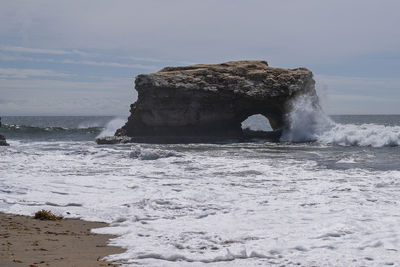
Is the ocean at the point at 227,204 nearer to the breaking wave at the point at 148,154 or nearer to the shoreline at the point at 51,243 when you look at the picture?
the breaking wave at the point at 148,154

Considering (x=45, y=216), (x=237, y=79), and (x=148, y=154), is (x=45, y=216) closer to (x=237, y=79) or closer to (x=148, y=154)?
(x=148, y=154)

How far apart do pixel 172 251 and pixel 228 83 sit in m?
25.7

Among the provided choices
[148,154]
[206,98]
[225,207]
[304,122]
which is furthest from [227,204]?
[304,122]

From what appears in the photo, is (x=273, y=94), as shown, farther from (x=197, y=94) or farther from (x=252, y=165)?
(x=252, y=165)

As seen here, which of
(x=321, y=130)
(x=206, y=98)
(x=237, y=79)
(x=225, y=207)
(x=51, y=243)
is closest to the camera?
(x=51, y=243)

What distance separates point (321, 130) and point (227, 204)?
2306cm

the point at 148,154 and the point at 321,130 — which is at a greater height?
the point at 321,130

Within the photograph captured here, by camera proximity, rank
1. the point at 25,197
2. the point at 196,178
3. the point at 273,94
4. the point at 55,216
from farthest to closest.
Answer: the point at 273,94, the point at 196,178, the point at 25,197, the point at 55,216

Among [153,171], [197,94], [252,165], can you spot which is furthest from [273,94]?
[153,171]

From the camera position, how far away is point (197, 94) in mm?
31094

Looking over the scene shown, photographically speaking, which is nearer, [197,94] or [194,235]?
[194,235]

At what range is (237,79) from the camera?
31438 millimetres

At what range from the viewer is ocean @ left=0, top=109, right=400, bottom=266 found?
6.01 meters

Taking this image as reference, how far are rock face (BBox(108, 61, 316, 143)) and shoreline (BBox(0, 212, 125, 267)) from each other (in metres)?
22.2
